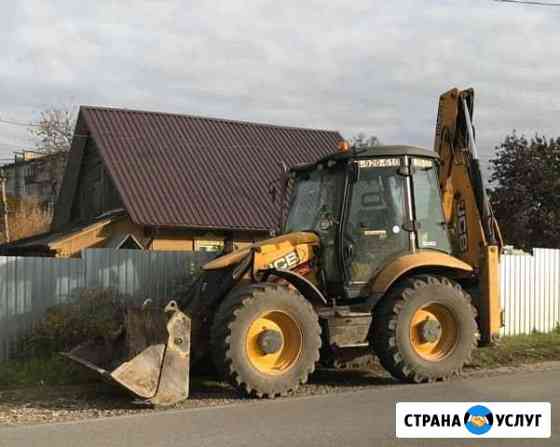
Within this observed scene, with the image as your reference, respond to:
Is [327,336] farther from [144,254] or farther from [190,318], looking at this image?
[144,254]

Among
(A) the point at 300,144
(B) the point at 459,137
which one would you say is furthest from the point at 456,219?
(A) the point at 300,144

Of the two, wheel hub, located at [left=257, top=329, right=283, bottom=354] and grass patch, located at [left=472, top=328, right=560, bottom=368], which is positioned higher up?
wheel hub, located at [left=257, top=329, right=283, bottom=354]

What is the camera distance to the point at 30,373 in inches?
406

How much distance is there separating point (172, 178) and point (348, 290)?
1101 centimetres

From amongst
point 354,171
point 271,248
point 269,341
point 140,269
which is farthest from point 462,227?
point 140,269

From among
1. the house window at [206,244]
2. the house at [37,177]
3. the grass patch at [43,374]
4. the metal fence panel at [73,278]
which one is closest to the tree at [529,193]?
the house window at [206,244]

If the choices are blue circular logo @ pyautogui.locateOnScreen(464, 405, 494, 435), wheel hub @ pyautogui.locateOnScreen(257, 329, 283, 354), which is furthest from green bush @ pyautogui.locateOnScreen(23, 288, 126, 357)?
blue circular logo @ pyautogui.locateOnScreen(464, 405, 494, 435)

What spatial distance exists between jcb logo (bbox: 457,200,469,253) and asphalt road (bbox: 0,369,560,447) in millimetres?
2314

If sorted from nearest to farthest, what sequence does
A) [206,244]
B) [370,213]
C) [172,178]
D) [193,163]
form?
[370,213]
[206,244]
[172,178]
[193,163]

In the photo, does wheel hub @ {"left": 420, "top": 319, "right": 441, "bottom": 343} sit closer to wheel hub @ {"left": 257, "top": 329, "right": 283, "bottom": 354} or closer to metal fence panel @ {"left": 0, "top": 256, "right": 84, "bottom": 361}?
wheel hub @ {"left": 257, "top": 329, "right": 283, "bottom": 354}

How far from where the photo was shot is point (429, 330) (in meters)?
9.63

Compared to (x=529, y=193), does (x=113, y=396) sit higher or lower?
lower

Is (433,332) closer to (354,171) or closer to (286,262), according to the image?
(286,262)

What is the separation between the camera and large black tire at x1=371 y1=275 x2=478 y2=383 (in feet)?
30.9
